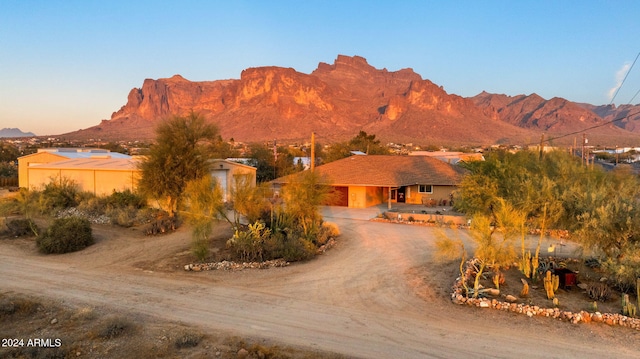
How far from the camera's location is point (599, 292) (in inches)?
476

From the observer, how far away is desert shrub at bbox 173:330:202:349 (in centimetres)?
902

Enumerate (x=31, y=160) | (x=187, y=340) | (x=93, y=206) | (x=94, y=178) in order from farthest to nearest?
(x=31, y=160) → (x=94, y=178) → (x=93, y=206) → (x=187, y=340)

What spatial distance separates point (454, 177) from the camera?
1324 inches

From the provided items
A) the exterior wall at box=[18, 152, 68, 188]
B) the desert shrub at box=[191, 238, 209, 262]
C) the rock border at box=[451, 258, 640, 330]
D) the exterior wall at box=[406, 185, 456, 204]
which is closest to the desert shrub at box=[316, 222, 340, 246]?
the desert shrub at box=[191, 238, 209, 262]

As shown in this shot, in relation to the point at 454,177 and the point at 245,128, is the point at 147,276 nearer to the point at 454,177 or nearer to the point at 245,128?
the point at 454,177

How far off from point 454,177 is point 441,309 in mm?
23696

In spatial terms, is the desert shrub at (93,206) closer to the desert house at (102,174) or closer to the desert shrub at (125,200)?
the desert shrub at (125,200)

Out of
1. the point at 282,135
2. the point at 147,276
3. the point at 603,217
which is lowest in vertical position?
the point at 147,276

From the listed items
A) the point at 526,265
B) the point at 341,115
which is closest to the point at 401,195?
the point at 526,265

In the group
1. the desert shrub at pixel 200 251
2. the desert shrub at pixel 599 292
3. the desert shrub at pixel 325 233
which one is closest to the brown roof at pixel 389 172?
the desert shrub at pixel 325 233

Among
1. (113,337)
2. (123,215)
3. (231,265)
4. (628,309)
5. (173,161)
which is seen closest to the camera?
(113,337)

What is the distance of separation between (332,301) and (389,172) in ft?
71.9

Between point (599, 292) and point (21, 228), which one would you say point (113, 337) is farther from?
point (21, 228)

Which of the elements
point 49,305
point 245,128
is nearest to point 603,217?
point 49,305
